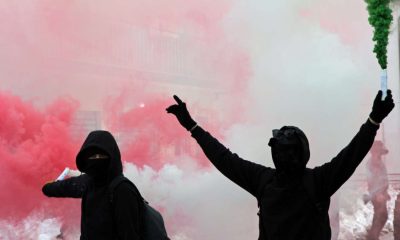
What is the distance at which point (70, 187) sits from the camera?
7.35ft

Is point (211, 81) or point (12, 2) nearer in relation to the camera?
point (12, 2)

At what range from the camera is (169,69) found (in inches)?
232

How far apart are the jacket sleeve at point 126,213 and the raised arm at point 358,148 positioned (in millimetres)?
780

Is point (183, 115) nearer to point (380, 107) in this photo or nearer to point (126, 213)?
point (126, 213)

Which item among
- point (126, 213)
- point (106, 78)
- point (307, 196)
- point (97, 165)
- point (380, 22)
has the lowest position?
point (307, 196)

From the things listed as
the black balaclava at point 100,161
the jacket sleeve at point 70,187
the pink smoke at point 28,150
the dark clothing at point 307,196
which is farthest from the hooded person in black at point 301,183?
the pink smoke at point 28,150

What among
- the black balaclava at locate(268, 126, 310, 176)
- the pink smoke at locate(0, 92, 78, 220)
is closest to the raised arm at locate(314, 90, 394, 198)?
the black balaclava at locate(268, 126, 310, 176)

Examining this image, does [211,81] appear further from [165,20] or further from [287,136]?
[287,136]

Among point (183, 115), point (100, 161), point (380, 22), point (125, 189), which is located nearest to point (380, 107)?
point (380, 22)

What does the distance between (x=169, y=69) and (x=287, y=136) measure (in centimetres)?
433

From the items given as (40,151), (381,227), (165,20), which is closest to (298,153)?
(40,151)

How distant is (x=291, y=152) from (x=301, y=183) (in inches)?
5.0

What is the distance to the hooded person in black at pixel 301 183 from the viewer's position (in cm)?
159

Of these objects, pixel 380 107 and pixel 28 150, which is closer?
pixel 380 107
